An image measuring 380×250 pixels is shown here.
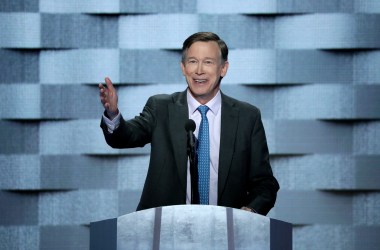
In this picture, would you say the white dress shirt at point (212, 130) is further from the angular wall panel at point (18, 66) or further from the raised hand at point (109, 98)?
the angular wall panel at point (18, 66)

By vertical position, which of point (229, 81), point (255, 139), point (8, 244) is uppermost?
point (229, 81)

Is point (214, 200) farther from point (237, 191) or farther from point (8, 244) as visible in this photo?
point (8, 244)

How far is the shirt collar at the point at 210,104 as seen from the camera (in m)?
1.68

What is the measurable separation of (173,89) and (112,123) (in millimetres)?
890

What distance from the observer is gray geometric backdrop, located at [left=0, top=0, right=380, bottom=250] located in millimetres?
2385

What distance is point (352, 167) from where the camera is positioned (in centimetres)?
243

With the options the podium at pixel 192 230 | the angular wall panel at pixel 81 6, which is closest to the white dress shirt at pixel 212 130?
the podium at pixel 192 230

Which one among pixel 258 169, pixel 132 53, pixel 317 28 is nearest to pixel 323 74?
pixel 317 28

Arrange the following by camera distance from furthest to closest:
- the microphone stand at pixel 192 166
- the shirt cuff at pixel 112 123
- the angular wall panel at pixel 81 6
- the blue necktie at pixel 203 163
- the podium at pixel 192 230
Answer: the angular wall panel at pixel 81 6, the blue necktie at pixel 203 163, the shirt cuff at pixel 112 123, the microphone stand at pixel 192 166, the podium at pixel 192 230

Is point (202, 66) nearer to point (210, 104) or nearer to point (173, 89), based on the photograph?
point (210, 104)

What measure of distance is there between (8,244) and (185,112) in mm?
1102

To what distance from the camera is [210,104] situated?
169 centimetres

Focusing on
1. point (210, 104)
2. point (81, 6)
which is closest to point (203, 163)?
point (210, 104)

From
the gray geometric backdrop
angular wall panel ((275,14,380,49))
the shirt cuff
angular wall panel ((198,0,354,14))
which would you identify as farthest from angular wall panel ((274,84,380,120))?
the shirt cuff
